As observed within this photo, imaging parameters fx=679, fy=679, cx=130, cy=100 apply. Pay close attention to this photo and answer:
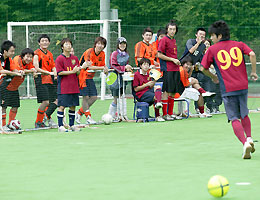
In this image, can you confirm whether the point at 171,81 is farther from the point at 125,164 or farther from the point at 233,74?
the point at 125,164

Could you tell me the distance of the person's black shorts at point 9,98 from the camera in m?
13.2

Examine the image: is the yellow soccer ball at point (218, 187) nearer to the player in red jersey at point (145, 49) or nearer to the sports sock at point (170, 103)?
the sports sock at point (170, 103)

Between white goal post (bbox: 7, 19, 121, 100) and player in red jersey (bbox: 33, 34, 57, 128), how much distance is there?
6872 millimetres

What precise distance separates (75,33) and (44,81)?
1047 cm

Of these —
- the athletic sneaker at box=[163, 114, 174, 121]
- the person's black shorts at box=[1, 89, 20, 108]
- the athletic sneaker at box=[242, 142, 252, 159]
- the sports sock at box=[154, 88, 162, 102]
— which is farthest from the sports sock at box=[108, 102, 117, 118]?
the athletic sneaker at box=[242, 142, 252, 159]

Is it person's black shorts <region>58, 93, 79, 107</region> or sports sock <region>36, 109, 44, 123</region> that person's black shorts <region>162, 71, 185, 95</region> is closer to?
person's black shorts <region>58, 93, 79, 107</region>

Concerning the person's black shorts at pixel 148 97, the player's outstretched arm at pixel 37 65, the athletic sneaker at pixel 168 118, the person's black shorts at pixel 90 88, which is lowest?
the athletic sneaker at pixel 168 118

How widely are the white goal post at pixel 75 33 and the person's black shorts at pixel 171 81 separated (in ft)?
20.6

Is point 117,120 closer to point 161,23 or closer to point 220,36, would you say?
point 220,36

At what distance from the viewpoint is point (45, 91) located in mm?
13617

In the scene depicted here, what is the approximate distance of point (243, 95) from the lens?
9031 mm

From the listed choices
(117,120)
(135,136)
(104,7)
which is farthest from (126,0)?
(135,136)

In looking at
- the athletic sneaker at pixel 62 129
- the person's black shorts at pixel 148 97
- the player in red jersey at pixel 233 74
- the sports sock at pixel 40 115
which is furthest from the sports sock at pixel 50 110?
the player in red jersey at pixel 233 74

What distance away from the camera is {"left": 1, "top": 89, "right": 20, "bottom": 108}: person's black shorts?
1315 centimetres
